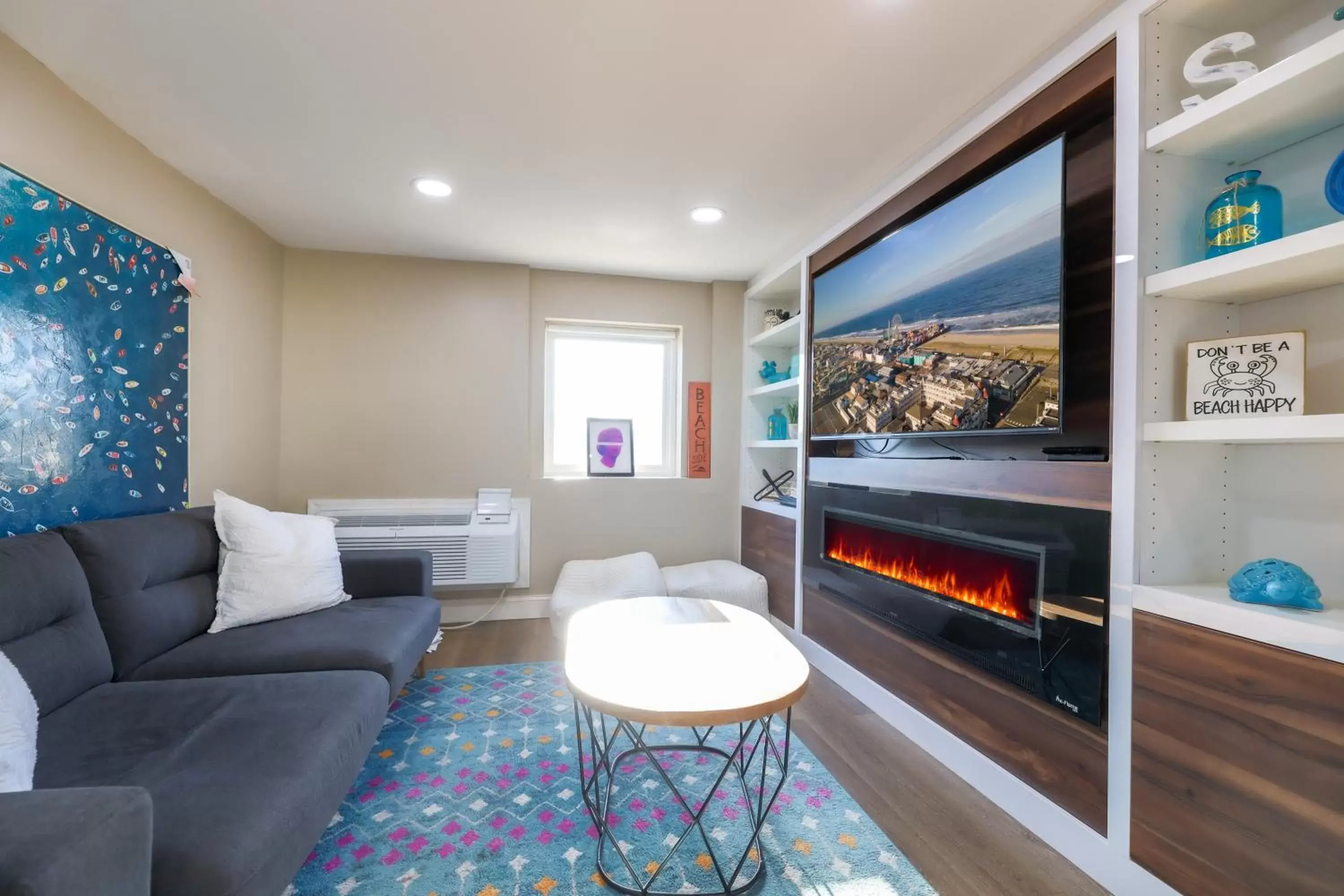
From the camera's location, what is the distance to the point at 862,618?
248 cm

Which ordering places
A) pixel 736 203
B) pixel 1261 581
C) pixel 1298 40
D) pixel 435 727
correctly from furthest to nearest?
pixel 736 203 < pixel 435 727 < pixel 1298 40 < pixel 1261 581

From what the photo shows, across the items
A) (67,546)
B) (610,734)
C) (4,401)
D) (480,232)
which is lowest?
(610,734)

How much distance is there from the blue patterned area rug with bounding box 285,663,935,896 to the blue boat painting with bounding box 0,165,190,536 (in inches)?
53.2

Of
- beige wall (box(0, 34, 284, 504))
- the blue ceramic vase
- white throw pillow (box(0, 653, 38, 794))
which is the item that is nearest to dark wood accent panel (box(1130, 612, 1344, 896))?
the blue ceramic vase

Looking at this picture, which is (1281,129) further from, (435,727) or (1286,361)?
(435,727)

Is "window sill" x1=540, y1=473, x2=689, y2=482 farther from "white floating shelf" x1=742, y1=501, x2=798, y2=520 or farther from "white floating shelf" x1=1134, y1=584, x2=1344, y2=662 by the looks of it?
"white floating shelf" x1=1134, y1=584, x2=1344, y2=662

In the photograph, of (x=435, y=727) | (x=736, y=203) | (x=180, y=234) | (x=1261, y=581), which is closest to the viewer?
(x=1261, y=581)

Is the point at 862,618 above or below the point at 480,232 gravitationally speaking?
below

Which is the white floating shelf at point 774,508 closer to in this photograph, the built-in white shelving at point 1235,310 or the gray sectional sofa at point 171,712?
the built-in white shelving at point 1235,310

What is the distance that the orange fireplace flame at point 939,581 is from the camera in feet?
5.77

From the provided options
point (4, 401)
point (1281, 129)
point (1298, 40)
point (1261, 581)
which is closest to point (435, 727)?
point (4, 401)

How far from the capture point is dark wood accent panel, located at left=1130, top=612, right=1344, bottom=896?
1030mm

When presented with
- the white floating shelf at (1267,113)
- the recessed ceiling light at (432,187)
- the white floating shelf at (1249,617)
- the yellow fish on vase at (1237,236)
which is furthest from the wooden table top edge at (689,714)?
the recessed ceiling light at (432,187)

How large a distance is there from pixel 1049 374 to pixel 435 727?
250 cm
